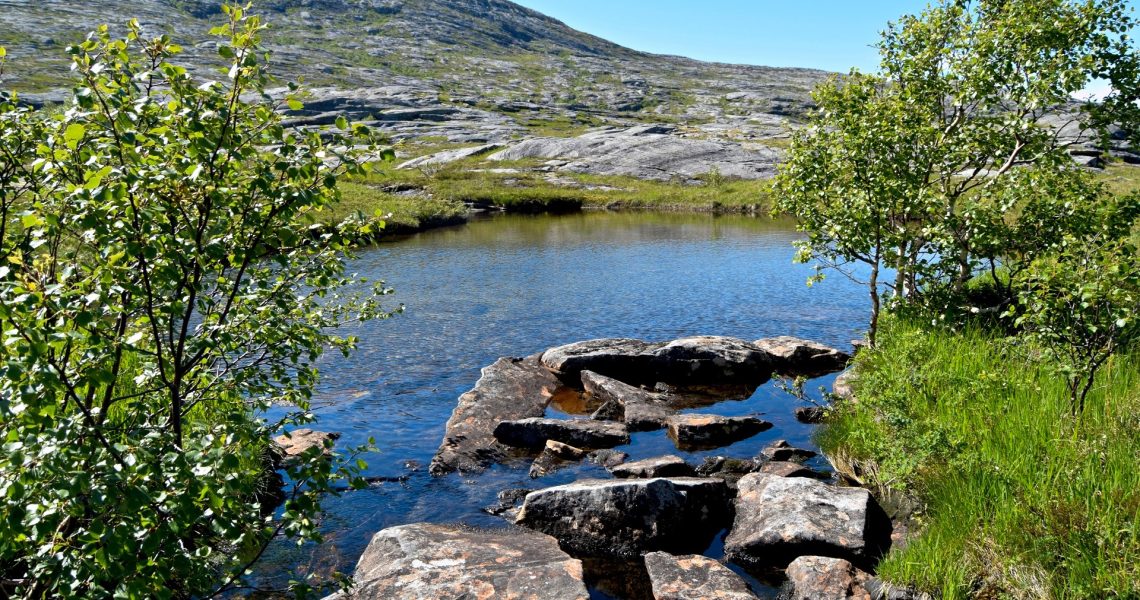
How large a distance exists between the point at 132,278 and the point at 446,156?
138944 millimetres

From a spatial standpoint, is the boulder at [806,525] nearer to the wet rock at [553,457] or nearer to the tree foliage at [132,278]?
the wet rock at [553,457]

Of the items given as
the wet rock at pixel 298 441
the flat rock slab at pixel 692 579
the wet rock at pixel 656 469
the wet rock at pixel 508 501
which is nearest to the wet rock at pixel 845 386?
the wet rock at pixel 656 469

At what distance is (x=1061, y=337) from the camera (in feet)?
35.6

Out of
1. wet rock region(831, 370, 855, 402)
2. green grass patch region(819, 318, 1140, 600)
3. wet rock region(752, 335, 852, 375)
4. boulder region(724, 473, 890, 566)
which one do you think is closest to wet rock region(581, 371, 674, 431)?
wet rock region(831, 370, 855, 402)

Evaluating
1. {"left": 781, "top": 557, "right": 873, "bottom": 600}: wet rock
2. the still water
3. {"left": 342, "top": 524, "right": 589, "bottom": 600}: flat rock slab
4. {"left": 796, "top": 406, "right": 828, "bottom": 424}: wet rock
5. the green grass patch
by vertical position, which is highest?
the green grass patch

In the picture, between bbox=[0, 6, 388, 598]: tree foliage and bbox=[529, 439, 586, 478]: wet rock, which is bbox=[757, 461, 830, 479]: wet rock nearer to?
bbox=[529, 439, 586, 478]: wet rock

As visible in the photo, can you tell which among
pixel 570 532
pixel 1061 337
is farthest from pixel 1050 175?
pixel 570 532

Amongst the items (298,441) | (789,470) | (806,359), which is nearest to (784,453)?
(789,470)

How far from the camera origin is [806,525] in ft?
38.5

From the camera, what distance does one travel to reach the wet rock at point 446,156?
13512 cm

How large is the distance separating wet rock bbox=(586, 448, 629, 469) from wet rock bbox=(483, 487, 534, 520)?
204cm

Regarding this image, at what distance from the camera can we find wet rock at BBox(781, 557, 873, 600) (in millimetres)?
9984

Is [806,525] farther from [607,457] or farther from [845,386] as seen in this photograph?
[845,386]

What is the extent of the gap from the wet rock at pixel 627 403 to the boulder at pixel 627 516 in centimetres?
562
